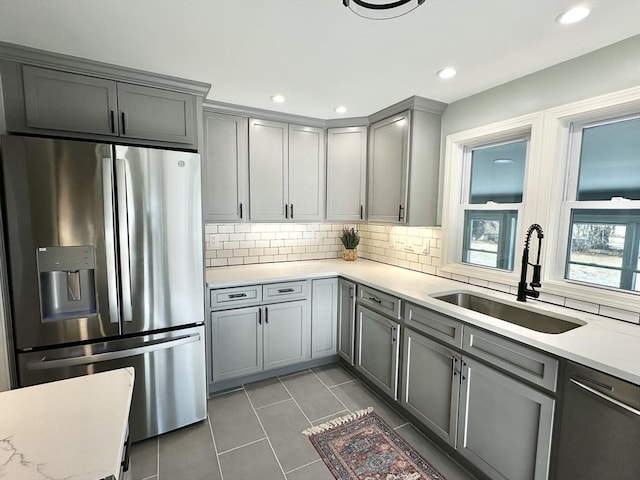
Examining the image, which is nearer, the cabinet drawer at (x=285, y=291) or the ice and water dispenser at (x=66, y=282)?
the ice and water dispenser at (x=66, y=282)

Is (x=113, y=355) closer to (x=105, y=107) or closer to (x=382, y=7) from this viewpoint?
(x=105, y=107)

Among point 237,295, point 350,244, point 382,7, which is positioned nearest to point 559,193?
point 382,7

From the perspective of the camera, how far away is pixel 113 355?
6.20 feet

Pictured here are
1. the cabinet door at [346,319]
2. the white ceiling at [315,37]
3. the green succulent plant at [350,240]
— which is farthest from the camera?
the green succulent plant at [350,240]

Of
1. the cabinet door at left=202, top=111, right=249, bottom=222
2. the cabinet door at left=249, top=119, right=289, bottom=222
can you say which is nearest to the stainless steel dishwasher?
the cabinet door at left=249, top=119, right=289, bottom=222

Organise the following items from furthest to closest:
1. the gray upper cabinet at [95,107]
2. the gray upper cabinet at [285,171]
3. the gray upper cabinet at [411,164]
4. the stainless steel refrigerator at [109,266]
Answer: the gray upper cabinet at [285,171] → the gray upper cabinet at [411,164] → the gray upper cabinet at [95,107] → the stainless steel refrigerator at [109,266]

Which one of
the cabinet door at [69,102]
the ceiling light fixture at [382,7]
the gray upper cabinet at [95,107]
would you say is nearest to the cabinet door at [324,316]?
the gray upper cabinet at [95,107]

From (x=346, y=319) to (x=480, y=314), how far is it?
1364 millimetres

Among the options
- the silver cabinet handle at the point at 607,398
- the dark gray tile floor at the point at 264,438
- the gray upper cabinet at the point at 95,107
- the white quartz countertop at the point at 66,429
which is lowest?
the dark gray tile floor at the point at 264,438

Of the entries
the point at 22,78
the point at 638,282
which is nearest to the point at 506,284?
the point at 638,282

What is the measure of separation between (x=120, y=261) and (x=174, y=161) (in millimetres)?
695

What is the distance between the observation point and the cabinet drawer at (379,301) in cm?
232

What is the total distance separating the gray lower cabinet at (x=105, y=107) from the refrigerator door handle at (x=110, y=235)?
0.38 m

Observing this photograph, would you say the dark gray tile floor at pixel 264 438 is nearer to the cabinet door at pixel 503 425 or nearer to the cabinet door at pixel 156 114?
the cabinet door at pixel 503 425
